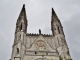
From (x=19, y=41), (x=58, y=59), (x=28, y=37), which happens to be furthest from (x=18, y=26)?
(x=58, y=59)

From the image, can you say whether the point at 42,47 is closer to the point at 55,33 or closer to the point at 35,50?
the point at 35,50

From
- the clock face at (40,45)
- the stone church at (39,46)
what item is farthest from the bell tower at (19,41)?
the clock face at (40,45)

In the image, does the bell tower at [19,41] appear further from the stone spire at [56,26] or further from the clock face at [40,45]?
the stone spire at [56,26]

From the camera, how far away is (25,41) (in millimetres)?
18703

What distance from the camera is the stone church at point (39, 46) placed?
1656cm

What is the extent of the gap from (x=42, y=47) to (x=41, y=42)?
1.02m

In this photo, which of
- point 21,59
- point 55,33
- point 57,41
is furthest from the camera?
point 55,33

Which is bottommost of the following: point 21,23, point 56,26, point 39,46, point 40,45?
point 39,46

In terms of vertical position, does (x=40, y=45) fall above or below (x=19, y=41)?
below

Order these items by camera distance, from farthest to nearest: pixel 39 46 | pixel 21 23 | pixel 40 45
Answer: pixel 21 23 < pixel 40 45 < pixel 39 46

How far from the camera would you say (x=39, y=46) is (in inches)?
721

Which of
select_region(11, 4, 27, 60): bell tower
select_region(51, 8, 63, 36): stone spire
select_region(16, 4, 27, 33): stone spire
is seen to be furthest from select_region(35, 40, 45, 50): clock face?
select_region(16, 4, 27, 33): stone spire

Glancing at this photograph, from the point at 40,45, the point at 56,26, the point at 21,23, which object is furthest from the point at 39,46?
the point at 21,23

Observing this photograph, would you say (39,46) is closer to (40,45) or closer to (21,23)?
(40,45)
